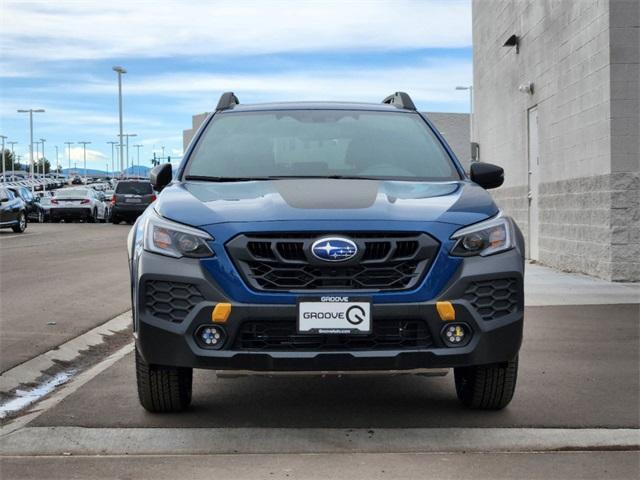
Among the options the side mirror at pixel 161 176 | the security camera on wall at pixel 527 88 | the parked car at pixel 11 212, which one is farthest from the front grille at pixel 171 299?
the parked car at pixel 11 212

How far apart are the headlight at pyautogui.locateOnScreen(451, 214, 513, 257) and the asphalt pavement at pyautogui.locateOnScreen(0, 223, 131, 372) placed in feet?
12.4

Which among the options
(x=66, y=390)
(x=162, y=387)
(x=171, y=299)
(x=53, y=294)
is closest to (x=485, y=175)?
(x=171, y=299)

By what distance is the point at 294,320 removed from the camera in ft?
15.1

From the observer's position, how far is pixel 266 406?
5.67 metres

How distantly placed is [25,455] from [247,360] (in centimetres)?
117

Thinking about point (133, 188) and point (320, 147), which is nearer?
point (320, 147)

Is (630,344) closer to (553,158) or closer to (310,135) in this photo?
(310,135)

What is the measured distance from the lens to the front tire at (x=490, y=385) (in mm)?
5285

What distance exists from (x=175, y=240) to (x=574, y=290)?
8.17 metres

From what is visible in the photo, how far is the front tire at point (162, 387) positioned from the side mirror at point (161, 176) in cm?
125

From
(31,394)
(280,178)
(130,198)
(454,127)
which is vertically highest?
(454,127)

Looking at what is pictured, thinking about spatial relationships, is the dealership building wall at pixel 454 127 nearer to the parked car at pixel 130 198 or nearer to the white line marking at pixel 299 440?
the parked car at pixel 130 198

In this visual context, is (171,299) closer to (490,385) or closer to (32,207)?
(490,385)

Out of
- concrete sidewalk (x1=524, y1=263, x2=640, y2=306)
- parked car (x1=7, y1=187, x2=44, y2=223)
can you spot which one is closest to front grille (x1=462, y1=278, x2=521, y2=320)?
concrete sidewalk (x1=524, y1=263, x2=640, y2=306)
